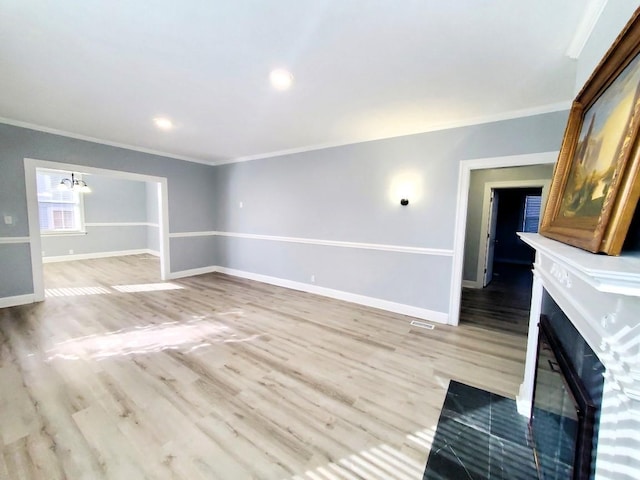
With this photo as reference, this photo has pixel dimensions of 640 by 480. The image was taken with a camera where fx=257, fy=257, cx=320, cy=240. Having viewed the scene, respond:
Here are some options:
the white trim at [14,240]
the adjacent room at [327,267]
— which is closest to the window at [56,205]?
the adjacent room at [327,267]

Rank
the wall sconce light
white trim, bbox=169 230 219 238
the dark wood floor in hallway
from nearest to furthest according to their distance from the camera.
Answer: the dark wood floor in hallway → the wall sconce light → white trim, bbox=169 230 219 238

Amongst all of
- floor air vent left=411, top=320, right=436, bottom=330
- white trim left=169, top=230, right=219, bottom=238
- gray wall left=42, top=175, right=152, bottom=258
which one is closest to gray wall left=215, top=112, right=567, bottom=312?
floor air vent left=411, top=320, right=436, bottom=330

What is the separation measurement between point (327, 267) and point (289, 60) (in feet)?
10.1

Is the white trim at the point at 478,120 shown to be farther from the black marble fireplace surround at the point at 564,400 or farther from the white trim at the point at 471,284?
the white trim at the point at 471,284

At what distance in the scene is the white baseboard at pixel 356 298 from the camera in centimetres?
349

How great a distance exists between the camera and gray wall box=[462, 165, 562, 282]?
15.3ft

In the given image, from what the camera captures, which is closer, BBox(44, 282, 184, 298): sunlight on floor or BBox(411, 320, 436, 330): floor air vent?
BBox(411, 320, 436, 330): floor air vent

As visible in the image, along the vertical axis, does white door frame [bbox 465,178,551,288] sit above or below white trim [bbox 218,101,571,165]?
below

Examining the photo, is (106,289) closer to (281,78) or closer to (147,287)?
(147,287)

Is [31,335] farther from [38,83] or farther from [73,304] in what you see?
[38,83]

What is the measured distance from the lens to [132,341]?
110 inches

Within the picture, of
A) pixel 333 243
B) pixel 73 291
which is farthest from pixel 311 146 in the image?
pixel 73 291

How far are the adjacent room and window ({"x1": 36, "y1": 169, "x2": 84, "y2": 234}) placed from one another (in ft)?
9.73

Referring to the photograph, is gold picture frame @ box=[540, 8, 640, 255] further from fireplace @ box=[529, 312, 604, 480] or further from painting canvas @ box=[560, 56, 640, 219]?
fireplace @ box=[529, 312, 604, 480]
